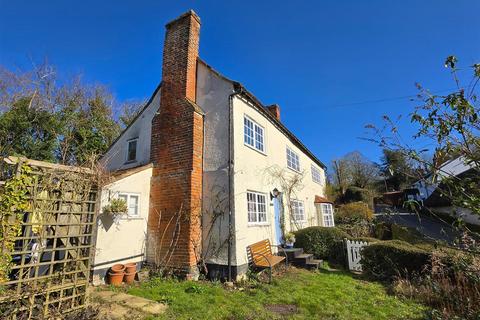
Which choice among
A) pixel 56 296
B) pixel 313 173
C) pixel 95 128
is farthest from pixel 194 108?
pixel 95 128

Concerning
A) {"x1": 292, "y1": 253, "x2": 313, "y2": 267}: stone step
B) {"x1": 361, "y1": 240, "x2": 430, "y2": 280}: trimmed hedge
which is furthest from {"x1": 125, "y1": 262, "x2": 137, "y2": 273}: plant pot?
{"x1": 361, "y1": 240, "x2": 430, "y2": 280}: trimmed hedge

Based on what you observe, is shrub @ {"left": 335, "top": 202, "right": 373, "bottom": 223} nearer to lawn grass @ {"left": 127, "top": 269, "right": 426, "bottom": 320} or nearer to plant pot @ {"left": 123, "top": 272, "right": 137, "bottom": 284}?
lawn grass @ {"left": 127, "top": 269, "right": 426, "bottom": 320}

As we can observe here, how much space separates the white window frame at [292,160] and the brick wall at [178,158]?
24.1 feet

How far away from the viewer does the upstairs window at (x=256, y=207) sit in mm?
10248

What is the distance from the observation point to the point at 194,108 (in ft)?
32.4

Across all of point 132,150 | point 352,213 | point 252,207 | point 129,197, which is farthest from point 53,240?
point 352,213

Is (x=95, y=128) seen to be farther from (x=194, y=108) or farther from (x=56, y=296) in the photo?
(x=56, y=296)

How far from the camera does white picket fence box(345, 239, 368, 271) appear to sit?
10.8 metres

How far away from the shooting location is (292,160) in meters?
16.5

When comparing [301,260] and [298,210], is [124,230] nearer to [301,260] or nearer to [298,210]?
[301,260]

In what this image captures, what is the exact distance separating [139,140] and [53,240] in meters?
7.10

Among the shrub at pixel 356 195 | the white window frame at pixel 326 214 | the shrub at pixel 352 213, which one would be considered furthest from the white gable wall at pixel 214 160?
the shrub at pixel 356 195

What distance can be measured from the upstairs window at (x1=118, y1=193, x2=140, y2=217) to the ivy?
416 cm

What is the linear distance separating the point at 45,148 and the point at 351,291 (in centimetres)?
2079
